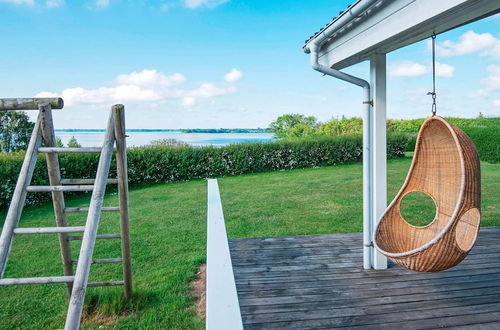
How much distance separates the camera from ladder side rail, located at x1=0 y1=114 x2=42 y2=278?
1934 millimetres

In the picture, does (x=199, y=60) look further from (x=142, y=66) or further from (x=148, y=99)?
(x=148, y=99)

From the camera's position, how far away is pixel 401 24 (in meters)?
2.09

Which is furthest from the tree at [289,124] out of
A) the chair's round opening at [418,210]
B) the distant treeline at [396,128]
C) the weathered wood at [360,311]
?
the weathered wood at [360,311]

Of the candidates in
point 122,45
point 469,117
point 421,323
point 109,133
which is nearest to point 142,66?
point 122,45

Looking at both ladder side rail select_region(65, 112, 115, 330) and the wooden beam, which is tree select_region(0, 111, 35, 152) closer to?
ladder side rail select_region(65, 112, 115, 330)

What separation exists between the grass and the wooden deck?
2.28 ft

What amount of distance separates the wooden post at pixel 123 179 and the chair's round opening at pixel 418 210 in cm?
413

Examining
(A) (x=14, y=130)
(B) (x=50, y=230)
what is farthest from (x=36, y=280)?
(A) (x=14, y=130)

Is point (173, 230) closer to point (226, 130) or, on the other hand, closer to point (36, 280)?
point (36, 280)

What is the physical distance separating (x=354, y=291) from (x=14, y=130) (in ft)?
55.5

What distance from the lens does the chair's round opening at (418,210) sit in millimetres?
5977

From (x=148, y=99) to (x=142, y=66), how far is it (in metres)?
4.06

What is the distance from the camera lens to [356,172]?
1098 centimetres

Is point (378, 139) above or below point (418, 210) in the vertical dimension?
above
